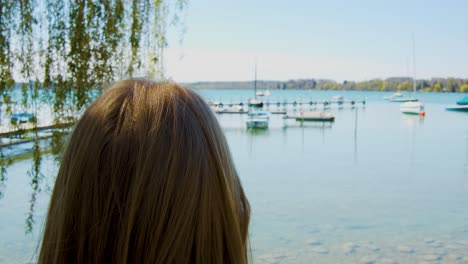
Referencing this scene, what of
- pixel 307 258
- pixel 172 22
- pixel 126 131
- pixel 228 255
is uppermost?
pixel 172 22

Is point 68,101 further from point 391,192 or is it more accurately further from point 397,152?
point 397,152

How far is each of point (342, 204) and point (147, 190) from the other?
10148 millimetres

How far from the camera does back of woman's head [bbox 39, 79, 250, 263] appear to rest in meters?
0.66

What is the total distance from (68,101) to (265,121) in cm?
2640

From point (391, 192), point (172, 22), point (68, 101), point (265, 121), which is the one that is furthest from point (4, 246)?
point (265, 121)

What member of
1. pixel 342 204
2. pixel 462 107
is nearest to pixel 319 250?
pixel 342 204

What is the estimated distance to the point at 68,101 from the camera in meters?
4.48

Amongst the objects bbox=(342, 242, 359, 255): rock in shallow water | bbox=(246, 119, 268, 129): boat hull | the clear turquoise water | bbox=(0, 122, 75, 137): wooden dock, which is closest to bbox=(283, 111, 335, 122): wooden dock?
bbox=(246, 119, 268, 129): boat hull

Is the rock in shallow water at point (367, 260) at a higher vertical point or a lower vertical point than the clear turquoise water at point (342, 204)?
lower

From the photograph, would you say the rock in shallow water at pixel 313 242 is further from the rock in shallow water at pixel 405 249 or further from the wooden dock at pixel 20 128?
the wooden dock at pixel 20 128

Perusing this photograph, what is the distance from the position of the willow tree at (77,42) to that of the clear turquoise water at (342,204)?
3.66 feet

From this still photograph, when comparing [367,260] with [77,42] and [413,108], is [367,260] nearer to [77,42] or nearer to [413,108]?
[77,42]

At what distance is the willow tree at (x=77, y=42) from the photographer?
13.9 feet

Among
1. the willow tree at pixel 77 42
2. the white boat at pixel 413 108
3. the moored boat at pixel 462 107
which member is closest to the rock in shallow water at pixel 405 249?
the willow tree at pixel 77 42
